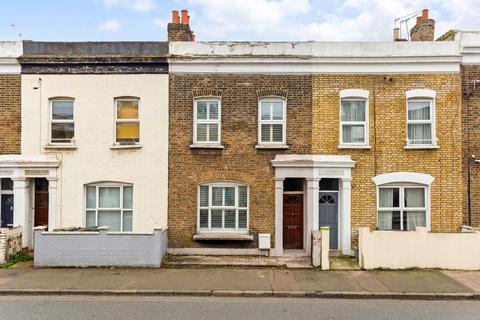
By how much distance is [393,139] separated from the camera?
42.6ft

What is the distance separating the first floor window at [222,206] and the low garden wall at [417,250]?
401 centimetres

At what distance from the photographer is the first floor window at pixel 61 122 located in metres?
13.4

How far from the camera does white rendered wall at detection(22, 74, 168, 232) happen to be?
13031 millimetres

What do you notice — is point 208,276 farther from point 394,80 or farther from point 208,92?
point 394,80

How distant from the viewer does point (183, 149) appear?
42.8 ft

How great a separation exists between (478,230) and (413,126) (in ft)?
12.7

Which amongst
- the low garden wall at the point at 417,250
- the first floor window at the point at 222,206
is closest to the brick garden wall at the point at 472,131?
the low garden wall at the point at 417,250

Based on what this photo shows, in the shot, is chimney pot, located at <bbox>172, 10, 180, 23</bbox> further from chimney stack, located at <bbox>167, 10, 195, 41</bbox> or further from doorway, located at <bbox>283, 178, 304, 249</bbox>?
doorway, located at <bbox>283, 178, 304, 249</bbox>

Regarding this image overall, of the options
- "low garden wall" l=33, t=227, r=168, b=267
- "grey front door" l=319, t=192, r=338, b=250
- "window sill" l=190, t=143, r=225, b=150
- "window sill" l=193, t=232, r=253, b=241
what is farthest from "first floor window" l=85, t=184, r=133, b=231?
"grey front door" l=319, t=192, r=338, b=250

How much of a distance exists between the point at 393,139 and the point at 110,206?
395 inches

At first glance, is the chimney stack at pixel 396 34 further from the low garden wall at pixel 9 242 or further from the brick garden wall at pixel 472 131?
the low garden wall at pixel 9 242

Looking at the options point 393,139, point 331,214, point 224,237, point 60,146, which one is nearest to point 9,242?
point 60,146

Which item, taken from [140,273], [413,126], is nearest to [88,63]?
[140,273]

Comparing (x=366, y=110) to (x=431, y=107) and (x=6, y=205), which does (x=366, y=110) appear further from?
(x=6, y=205)
